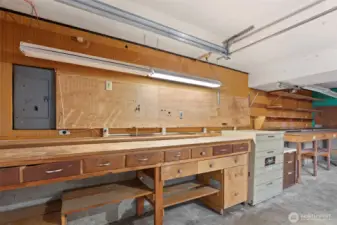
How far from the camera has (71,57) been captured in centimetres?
173

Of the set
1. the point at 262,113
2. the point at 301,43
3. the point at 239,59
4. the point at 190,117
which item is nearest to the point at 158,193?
the point at 190,117

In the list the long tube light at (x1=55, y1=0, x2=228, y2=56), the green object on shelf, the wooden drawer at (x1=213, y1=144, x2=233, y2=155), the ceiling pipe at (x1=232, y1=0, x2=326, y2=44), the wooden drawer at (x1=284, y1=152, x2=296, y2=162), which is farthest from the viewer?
the green object on shelf

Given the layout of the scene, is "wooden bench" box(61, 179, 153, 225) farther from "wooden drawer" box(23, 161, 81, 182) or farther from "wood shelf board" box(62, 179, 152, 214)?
"wooden drawer" box(23, 161, 81, 182)

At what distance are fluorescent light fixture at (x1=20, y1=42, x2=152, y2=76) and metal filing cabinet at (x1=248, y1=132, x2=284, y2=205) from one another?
201 centimetres

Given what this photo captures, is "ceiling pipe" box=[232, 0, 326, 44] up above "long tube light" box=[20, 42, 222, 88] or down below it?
above

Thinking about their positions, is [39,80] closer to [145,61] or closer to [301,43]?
[145,61]

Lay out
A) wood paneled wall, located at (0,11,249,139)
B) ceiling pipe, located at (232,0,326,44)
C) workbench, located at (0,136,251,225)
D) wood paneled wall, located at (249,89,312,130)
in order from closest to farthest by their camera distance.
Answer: workbench, located at (0,136,251,225) → ceiling pipe, located at (232,0,326,44) → wood paneled wall, located at (0,11,249,139) → wood paneled wall, located at (249,89,312,130)

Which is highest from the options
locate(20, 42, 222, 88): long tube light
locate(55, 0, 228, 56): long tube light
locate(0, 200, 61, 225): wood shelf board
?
locate(55, 0, 228, 56): long tube light

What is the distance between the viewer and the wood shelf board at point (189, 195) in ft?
6.90

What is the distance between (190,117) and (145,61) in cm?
118

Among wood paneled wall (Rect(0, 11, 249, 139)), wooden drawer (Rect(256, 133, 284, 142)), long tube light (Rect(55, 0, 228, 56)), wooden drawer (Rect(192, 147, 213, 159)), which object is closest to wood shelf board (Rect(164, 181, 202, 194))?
wooden drawer (Rect(192, 147, 213, 159))

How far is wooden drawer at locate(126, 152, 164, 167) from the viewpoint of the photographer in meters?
1.71

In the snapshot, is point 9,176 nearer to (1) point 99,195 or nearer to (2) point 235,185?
(1) point 99,195

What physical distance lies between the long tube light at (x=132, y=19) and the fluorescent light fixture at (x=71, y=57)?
0.45 m
